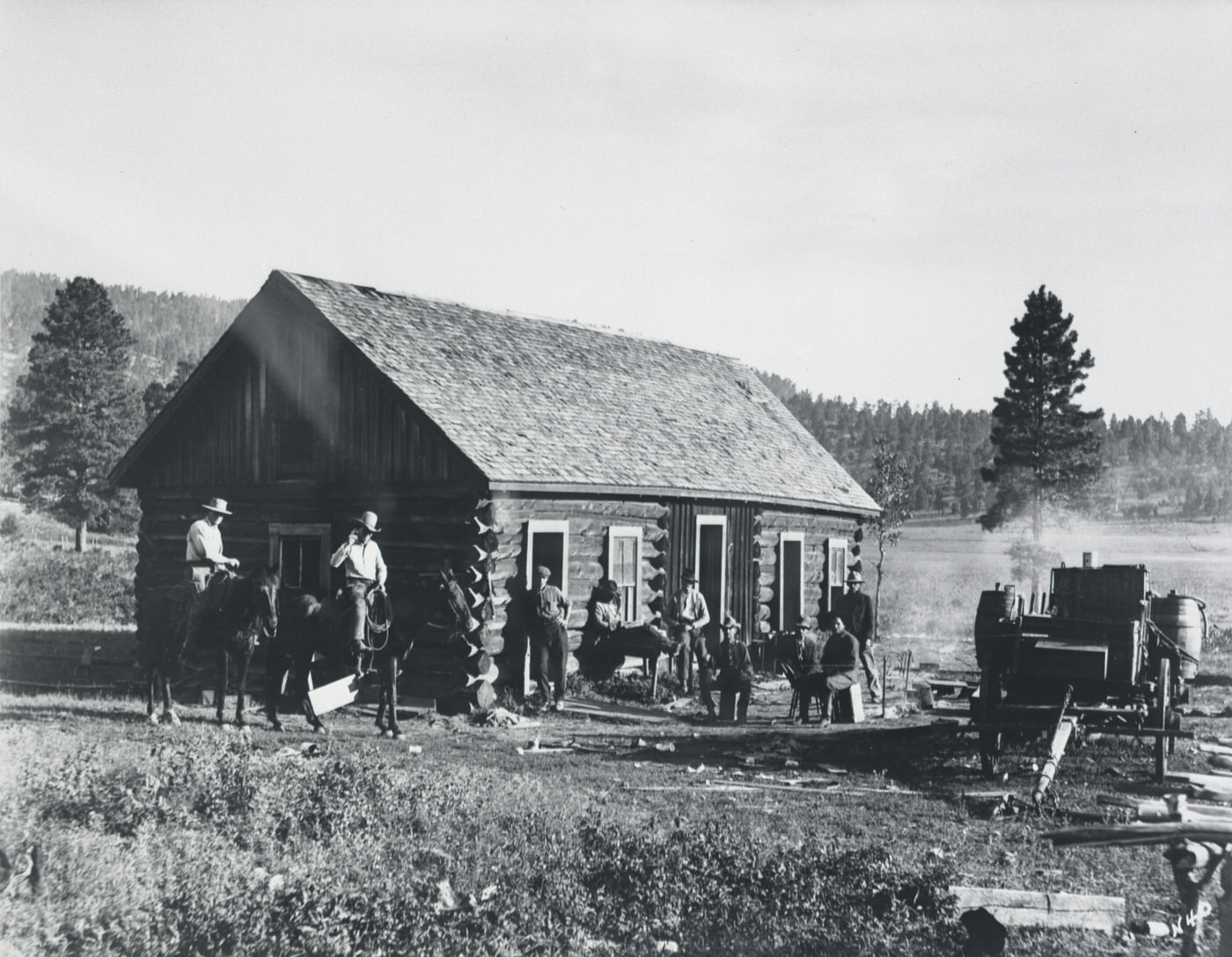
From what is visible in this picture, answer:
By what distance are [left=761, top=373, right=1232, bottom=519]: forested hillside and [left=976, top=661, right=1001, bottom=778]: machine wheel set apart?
45.4 meters

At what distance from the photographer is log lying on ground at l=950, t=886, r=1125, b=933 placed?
6484 millimetres

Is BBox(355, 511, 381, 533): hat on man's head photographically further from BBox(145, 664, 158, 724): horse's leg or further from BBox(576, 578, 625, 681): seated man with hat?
BBox(576, 578, 625, 681): seated man with hat

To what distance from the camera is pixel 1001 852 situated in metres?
8.16

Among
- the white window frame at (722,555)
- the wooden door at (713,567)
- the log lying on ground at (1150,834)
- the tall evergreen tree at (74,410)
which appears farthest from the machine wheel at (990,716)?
the tall evergreen tree at (74,410)

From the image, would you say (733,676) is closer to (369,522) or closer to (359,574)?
(359,574)

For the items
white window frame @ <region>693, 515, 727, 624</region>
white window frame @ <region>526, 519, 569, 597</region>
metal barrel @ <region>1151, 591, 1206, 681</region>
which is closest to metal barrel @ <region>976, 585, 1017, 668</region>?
metal barrel @ <region>1151, 591, 1206, 681</region>

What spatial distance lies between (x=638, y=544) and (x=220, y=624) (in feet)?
23.8

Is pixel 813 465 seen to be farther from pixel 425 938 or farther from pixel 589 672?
pixel 425 938

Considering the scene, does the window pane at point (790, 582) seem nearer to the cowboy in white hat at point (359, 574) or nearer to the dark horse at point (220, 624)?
the cowboy in white hat at point (359, 574)

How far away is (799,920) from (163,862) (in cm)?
425

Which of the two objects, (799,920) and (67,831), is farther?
(67,831)

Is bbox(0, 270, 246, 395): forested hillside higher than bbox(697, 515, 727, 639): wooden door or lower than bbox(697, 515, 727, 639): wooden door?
higher

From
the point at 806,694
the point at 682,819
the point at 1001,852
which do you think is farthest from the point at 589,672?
the point at 1001,852

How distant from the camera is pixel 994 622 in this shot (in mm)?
12656
